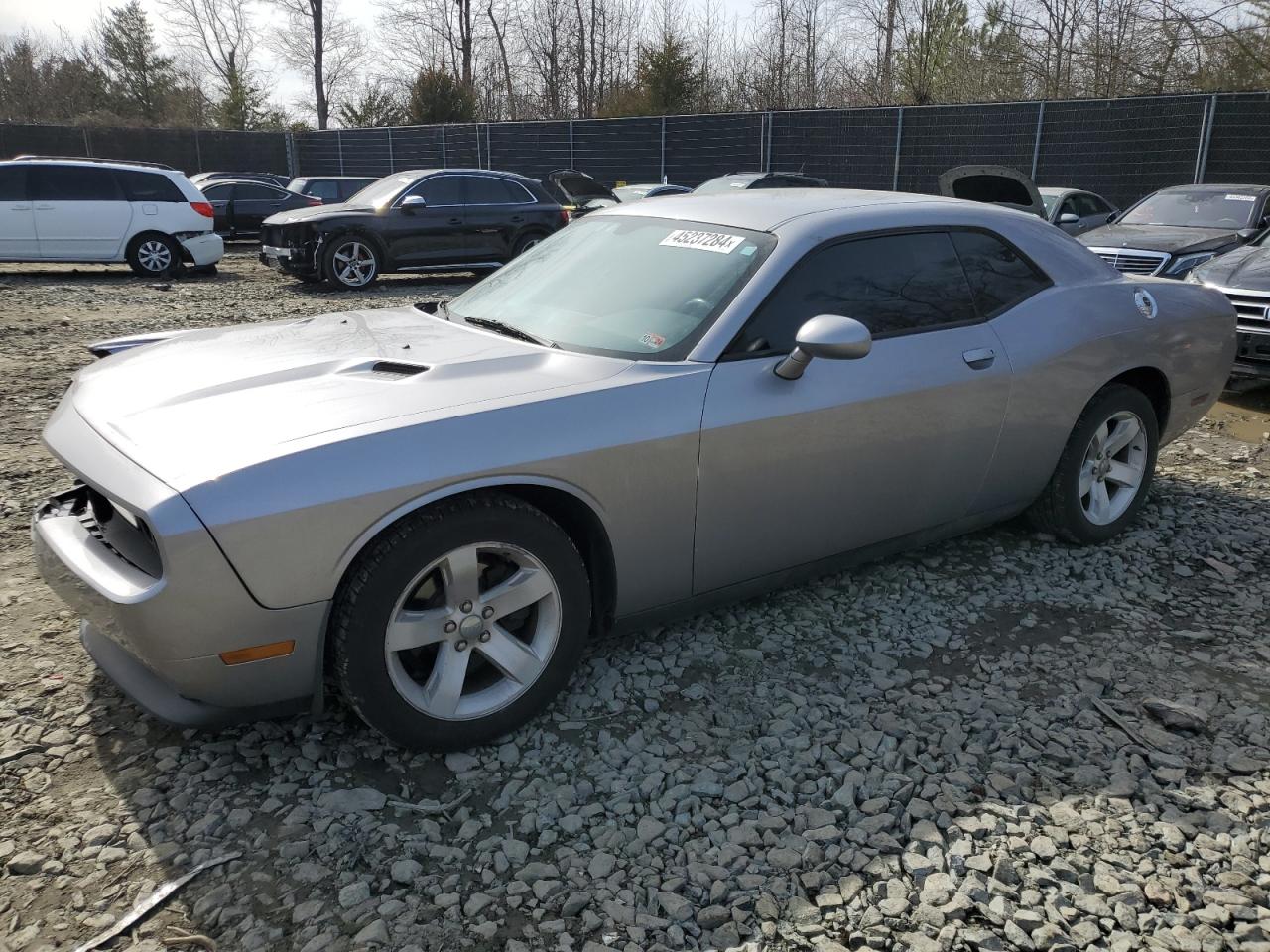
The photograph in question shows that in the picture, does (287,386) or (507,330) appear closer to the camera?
(287,386)

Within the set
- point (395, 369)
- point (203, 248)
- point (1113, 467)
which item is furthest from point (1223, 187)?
point (203, 248)

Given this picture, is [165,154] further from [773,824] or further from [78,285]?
[773,824]

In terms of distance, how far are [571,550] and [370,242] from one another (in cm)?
1085

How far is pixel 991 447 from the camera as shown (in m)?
3.77

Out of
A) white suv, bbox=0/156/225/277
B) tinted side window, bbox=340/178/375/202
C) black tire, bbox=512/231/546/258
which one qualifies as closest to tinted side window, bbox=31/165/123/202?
white suv, bbox=0/156/225/277

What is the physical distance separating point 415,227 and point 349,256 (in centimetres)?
97

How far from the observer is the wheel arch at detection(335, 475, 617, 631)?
248cm

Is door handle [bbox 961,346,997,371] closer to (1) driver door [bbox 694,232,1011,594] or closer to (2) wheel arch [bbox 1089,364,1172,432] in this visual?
(1) driver door [bbox 694,232,1011,594]

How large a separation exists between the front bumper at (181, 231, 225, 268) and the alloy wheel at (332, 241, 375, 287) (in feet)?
8.84

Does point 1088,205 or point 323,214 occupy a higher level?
point 1088,205

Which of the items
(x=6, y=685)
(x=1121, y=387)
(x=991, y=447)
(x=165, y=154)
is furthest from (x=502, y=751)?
(x=165, y=154)

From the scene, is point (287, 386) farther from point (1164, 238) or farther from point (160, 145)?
point (160, 145)

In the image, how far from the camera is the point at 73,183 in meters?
12.9

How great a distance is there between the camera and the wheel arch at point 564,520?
2479 millimetres
